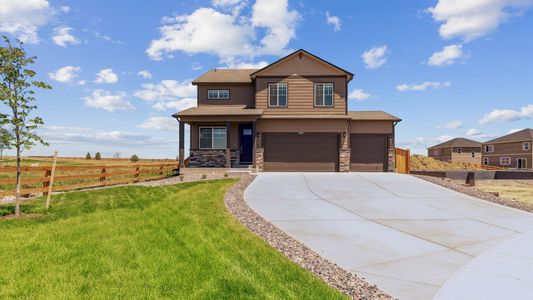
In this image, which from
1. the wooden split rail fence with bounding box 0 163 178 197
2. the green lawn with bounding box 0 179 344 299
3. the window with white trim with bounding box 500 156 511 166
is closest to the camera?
the green lawn with bounding box 0 179 344 299

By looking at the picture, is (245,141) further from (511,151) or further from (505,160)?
(505,160)

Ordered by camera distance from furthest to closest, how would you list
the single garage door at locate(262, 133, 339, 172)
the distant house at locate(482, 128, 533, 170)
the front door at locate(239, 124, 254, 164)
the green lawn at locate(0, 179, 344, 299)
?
1. the distant house at locate(482, 128, 533, 170)
2. the front door at locate(239, 124, 254, 164)
3. the single garage door at locate(262, 133, 339, 172)
4. the green lawn at locate(0, 179, 344, 299)

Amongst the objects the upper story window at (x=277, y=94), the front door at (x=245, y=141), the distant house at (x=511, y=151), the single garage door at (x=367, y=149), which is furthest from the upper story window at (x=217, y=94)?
the distant house at (x=511, y=151)

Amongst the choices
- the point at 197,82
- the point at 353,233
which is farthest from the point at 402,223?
the point at 197,82

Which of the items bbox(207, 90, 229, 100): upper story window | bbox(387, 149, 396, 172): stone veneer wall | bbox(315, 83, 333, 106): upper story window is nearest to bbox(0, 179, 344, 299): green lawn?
bbox(315, 83, 333, 106): upper story window

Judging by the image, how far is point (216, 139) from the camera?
22.4m

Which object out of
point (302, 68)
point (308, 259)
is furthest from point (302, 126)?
point (308, 259)

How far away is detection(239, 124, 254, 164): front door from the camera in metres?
22.6

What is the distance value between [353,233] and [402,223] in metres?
1.94

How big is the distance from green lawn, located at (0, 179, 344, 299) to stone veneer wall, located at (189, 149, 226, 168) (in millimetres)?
12639

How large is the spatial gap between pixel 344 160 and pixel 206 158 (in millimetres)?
8884

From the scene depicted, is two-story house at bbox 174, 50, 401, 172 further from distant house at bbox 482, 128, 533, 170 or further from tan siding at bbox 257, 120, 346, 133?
distant house at bbox 482, 128, 533, 170

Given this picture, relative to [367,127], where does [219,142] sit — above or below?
below

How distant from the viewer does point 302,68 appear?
73.7ft
